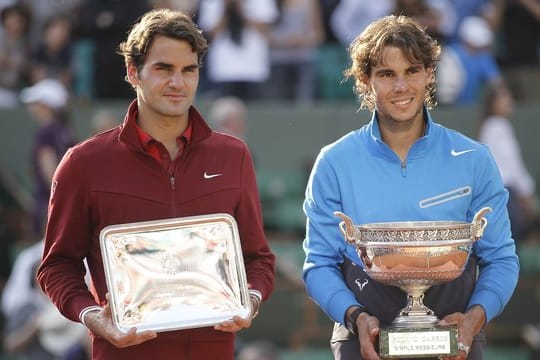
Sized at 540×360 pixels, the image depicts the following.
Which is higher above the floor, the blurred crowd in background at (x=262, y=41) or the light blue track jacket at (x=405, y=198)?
the blurred crowd in background at (x=262, y=41)

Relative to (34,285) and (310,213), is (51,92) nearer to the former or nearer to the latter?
(34,285)

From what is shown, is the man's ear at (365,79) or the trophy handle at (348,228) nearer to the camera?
the trophy handle at (348,228)

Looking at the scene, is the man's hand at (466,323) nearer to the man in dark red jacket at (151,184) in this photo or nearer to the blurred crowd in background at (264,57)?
the man in dark red jacket at (151,184)

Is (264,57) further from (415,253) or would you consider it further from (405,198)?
(415,253)

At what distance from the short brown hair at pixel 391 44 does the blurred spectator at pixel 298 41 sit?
687 centimetres

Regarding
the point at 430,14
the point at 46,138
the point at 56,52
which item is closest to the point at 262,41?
the point at 430,14

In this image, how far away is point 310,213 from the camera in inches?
197

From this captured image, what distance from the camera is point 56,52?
484 inches

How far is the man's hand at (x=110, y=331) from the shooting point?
448cm

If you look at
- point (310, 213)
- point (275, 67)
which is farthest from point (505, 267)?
point (275, 67)

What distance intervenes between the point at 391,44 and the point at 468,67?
7.20 metres

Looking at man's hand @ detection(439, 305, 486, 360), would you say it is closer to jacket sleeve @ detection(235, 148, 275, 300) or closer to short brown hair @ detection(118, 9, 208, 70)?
jacket sleeve @ detection(235, 148, 275, 300)

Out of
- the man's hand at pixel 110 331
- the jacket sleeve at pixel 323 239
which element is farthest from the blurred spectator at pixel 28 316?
the man's hand at pixel 110 331

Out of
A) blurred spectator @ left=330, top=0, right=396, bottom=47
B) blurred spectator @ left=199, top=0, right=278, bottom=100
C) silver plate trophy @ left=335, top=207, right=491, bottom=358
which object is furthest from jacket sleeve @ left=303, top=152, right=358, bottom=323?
blurred spectator @ left=330, top=0, right=396, bottom=47
